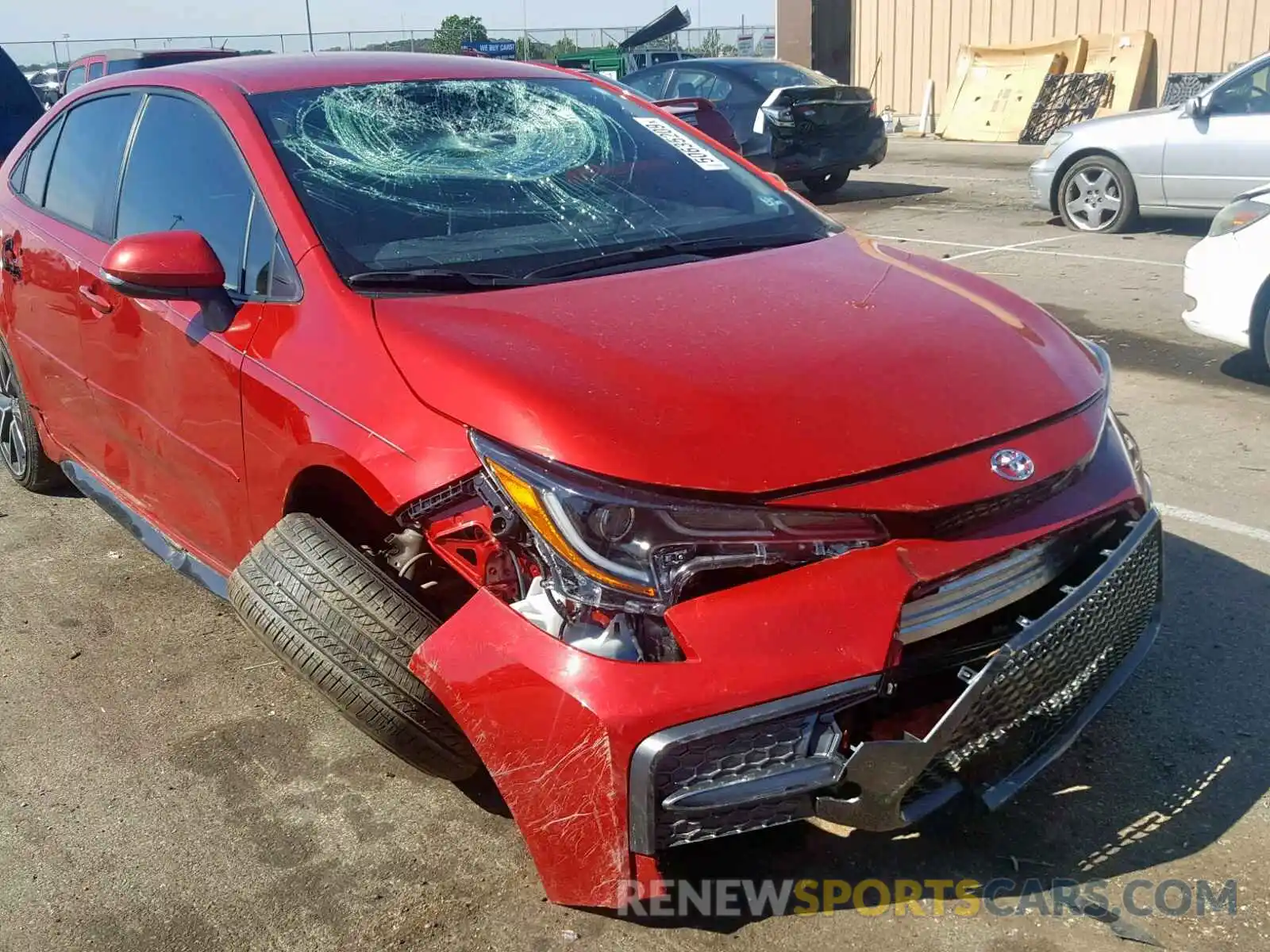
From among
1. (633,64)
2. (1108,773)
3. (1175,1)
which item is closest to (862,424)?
(1108,773)

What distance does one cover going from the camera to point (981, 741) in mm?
2355

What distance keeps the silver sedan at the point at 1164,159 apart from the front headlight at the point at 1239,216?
4037 millimetres

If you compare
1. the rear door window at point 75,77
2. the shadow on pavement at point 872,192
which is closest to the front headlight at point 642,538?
the shadow on pavement at point 872,192

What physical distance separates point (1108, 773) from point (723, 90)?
40.5ft

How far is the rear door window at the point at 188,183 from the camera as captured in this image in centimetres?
323

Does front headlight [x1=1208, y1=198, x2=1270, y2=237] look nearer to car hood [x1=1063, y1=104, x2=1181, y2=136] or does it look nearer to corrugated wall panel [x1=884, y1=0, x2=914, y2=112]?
car hood [x1=1063, y1=104, x2=1181, y2=136]

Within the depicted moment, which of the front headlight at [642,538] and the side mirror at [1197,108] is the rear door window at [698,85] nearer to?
the side mirror at [1197,108]

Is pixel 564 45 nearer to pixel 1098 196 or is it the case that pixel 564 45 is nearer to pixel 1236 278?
pixel 1098 196

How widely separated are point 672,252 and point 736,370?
831 mm

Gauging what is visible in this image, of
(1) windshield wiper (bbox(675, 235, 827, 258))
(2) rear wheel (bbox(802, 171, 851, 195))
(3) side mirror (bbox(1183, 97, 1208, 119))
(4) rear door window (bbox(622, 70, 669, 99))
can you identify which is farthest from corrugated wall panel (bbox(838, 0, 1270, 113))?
(1) windshield wiper (bbox(675, 235, 827, 258))

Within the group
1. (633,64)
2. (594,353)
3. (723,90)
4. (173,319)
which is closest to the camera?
(594,353)

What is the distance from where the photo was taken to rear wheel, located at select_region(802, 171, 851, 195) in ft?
48.8

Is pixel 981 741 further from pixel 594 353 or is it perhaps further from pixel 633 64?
pixel 633 64

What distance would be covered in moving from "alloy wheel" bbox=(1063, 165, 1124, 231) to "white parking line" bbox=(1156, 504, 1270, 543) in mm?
6943
